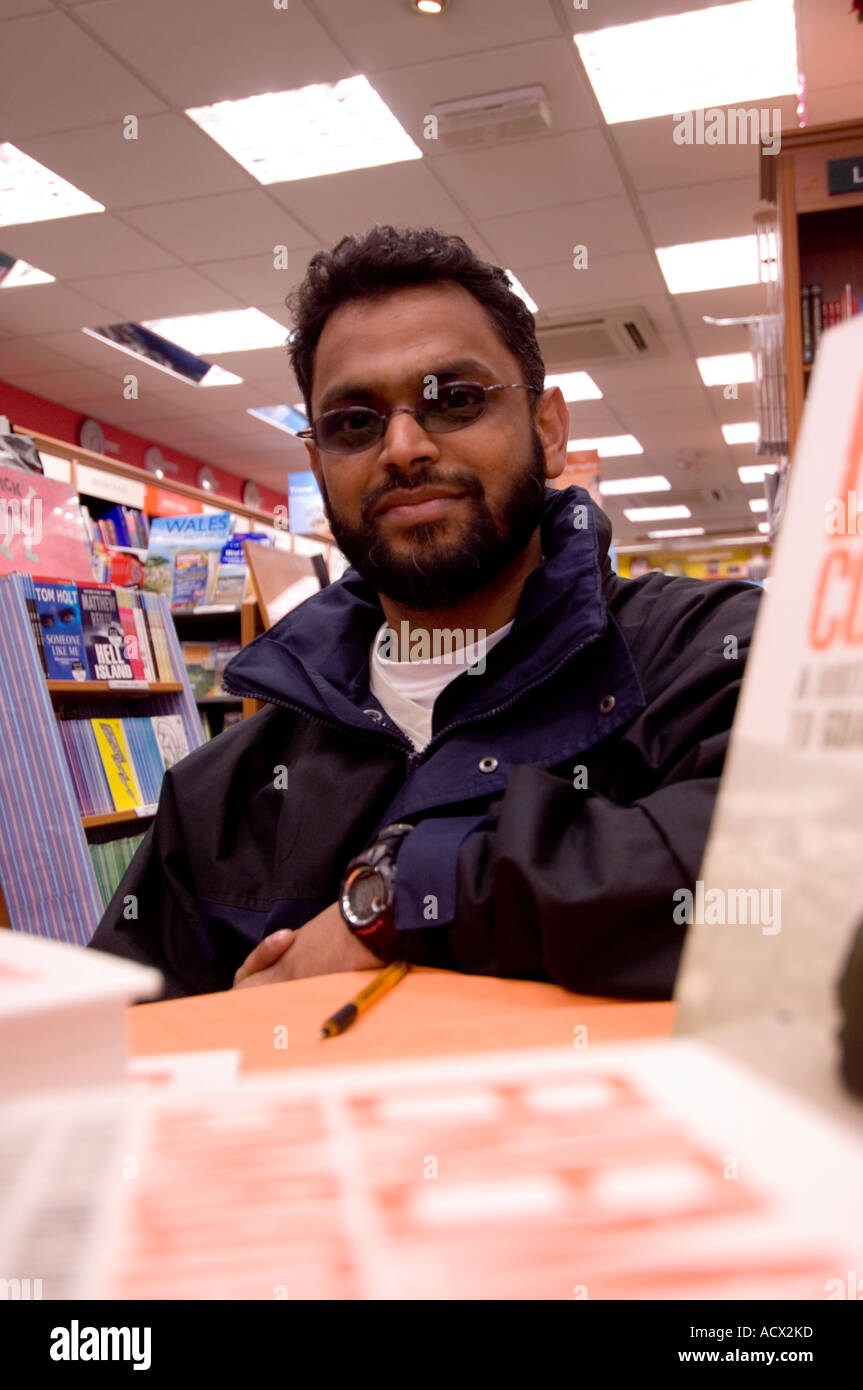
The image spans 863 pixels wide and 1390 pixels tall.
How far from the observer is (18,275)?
5.99 metres

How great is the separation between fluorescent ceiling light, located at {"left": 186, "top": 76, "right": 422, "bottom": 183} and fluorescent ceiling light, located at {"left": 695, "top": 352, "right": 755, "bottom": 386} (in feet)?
11.9

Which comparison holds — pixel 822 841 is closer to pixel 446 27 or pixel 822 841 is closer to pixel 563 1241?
pixel 563 1241

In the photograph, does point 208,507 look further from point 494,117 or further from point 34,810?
point 34,810

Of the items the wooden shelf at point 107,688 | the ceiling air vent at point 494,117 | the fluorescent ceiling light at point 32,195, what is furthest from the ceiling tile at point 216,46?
the wooden shelf at point 107,688

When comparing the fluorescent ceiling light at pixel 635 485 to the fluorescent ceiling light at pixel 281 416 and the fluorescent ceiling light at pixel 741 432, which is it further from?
the fluorescent ceiling light at pixel 281 416

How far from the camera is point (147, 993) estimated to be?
31 cm

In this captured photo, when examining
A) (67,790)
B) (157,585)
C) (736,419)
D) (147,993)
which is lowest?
(67,790)

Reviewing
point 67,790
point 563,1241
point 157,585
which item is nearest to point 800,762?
point 563,1241

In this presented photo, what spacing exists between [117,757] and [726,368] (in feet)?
20.2

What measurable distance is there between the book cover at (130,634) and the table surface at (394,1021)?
8.93ft

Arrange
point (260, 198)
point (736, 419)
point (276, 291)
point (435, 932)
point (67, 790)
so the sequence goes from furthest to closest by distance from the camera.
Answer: point (736, 419), point (276, 291), point (260, 198), point (67, 790), point (435, 932)

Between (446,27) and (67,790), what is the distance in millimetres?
2986

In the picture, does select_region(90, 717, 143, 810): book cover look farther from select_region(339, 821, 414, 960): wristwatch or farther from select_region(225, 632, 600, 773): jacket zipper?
select_region(339, 821, 414, 960): wristwatch

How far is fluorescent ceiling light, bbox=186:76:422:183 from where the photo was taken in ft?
14.0
